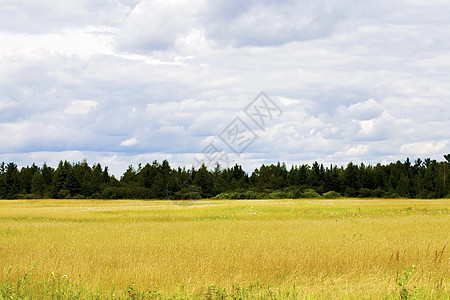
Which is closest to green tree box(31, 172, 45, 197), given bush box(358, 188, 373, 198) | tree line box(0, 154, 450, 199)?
tree line box(0, 154, 450, 199)

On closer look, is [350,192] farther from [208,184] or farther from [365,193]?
[208,184]

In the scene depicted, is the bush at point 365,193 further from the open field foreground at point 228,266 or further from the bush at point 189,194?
the open field foreground at point 228,266

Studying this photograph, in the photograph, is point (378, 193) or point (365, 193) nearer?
point (378, 193)

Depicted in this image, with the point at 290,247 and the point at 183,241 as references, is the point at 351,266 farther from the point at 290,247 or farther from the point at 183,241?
the point at 183,241

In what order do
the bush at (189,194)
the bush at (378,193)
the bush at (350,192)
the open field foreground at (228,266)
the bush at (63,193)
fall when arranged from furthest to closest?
the bush at (350,192) → the bush at (63,193) → the bush at (378,193) → the bush at (189,194) → the open field foreground at (228,266)

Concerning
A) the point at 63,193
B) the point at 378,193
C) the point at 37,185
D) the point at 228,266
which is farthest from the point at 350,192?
the point at 228,266

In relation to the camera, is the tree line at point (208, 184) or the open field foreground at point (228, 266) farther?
the tree line at point (208, 184)

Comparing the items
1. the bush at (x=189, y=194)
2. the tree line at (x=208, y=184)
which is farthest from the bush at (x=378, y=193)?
the bush at (x=189, y=194)

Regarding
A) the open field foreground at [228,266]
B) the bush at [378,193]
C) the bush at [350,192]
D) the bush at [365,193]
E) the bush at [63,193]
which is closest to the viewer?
the open field foreground at [228,266]

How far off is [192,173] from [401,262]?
123 meters

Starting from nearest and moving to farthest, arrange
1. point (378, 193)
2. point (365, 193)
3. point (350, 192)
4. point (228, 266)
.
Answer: point (228, 266), point (378, 193), point (365, 193), point (350, 192)

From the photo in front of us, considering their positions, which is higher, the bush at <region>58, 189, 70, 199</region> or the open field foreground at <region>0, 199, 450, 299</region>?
the bush at <region>58, 189, 70, 199</region>

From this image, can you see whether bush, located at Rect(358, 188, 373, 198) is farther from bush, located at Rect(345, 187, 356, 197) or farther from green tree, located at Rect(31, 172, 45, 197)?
green tree, located at Rect(31, 172, 45, 197)

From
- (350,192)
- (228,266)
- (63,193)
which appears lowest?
(228,266)
